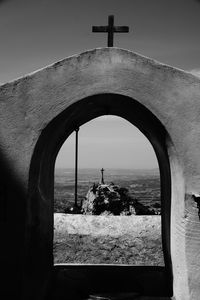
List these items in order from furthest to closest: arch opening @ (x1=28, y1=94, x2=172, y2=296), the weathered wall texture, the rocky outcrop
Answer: the rocky outcrop, arch opening @ (x1=28, y1=94, x2=172, y2=296), the weathered wall texture

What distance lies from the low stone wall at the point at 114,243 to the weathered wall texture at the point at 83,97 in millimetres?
2392

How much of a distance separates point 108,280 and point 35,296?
1.29m

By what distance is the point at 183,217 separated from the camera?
10.5 feet

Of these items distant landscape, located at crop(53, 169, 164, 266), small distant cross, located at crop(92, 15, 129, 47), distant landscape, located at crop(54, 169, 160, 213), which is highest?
small distant cross, located at crop(92, 15, 129, 47)

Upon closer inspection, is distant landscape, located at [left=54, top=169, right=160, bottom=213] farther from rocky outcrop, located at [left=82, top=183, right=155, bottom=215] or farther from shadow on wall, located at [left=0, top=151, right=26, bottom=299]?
shadow on wall, located at [left=0, top=151, right=26, bottom=299]

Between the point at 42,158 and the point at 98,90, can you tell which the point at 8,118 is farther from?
the point at 98,90

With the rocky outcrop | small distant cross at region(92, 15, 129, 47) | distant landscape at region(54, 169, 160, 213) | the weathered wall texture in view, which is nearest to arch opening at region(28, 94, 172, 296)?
the weathered wall texture

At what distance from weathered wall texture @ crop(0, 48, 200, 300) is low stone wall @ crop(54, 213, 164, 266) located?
239cm

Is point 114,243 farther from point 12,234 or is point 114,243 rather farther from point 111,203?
point 12,234

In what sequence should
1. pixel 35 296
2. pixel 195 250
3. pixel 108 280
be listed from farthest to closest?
1. pixel 108 280
2. pixel 35 296
3. pixel 195 250

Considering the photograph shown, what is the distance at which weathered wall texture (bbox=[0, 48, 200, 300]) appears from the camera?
3184 mm

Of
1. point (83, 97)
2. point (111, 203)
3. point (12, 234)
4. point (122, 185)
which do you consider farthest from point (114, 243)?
point (122, 185)

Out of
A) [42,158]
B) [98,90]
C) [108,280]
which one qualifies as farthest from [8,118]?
[108,280]

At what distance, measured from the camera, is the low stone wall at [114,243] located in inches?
224
